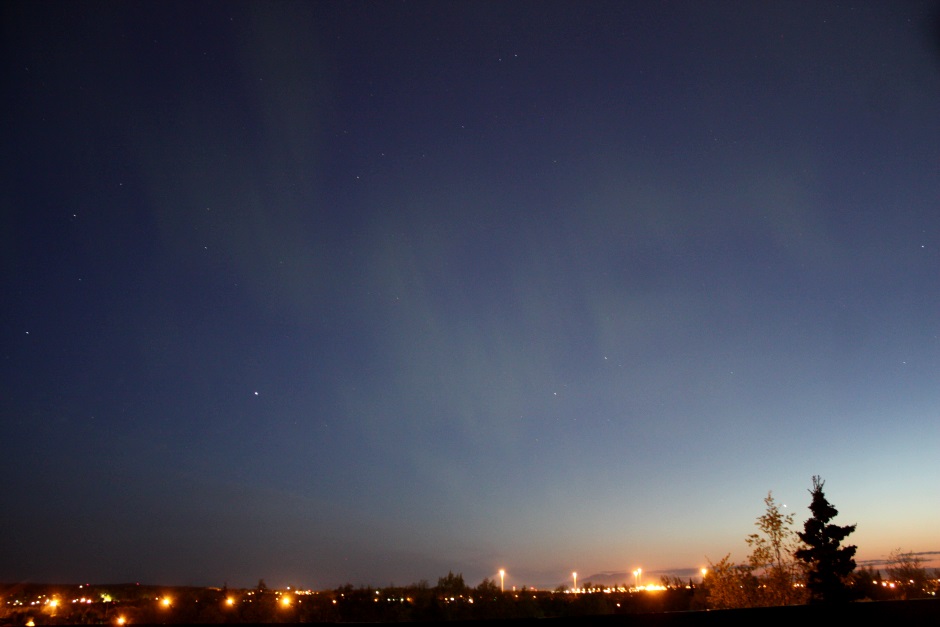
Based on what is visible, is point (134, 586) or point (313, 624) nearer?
point (313, 624)

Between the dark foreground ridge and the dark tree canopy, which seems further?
the dark tree canopy

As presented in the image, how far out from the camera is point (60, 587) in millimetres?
66750

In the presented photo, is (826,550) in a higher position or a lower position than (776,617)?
lower

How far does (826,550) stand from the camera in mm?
26094

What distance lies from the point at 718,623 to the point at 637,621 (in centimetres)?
36

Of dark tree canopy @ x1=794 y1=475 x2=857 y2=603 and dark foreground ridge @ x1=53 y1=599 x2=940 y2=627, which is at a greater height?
dark foreground ridge @ x1=53 y1=599 x2=940 y2=627

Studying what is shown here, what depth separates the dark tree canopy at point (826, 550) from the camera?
24328 mm

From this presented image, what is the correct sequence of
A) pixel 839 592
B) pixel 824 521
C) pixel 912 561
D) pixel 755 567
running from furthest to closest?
pixel 912 561, pixel 824 521, pixel 839 592, pixel 755 567

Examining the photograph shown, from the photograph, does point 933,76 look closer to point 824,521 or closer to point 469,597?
point 824,521

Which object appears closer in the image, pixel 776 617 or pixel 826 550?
pixel 776 617

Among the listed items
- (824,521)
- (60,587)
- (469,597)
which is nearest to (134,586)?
(60,587)

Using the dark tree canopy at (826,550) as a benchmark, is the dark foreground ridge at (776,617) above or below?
above

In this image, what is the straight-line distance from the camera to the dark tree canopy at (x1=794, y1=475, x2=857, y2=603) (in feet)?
79.8

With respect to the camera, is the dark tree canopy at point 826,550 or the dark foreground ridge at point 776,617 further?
the dark tree canopy at point 826,550
